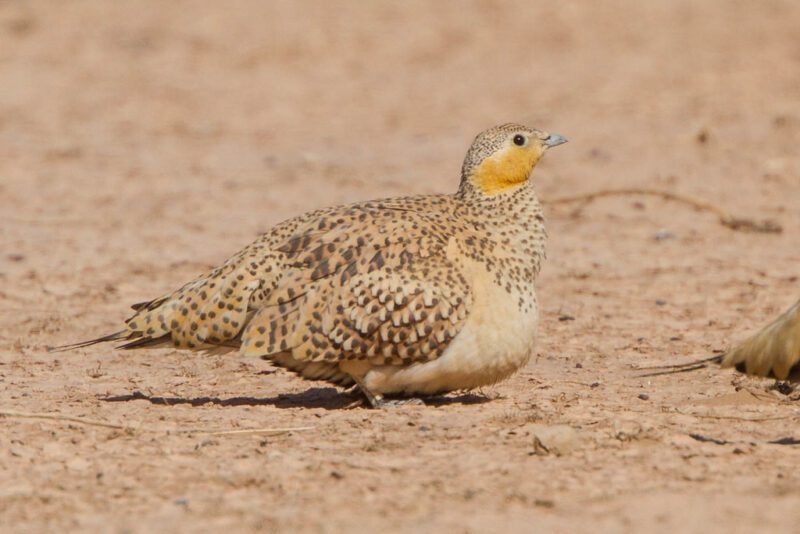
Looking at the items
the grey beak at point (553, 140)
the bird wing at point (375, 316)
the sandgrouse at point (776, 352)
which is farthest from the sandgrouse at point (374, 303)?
the sandgrouse at point (776, 352)

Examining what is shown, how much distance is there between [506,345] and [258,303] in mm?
1141

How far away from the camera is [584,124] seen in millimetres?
16078

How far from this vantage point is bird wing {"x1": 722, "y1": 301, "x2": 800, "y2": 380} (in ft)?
19.7

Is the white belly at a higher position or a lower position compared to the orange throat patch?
lower

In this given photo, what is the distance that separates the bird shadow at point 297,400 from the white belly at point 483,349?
13.4 inches

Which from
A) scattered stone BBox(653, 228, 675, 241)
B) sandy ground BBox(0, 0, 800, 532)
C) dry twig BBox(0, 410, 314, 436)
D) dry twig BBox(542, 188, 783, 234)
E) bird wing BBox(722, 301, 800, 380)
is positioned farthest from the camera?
dry twig BBox(542, 188, 783, 234)

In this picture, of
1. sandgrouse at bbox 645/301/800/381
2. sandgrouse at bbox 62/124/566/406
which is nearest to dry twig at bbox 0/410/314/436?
sandgrouse at bbox 62/124/566/406

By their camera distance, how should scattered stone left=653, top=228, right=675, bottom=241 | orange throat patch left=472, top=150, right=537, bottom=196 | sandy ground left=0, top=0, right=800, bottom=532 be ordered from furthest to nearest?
scattered stone left=653, top=228, right=675, bottom=241 < orange throat patch left=472, top=150, right=537, bottom=196 < sandy ground left=0, top=0, right=800, bottom=532

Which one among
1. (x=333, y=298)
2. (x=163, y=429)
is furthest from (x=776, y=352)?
(x=163, y=429)

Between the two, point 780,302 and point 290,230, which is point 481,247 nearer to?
point 290,230

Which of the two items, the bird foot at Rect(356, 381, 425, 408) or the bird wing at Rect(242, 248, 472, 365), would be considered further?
the bird foot at Rect(356, 381, 425, 408)

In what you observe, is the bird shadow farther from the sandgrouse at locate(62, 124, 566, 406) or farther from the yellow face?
the yellow face

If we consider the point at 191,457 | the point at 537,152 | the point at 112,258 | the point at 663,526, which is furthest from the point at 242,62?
the point at 663,526

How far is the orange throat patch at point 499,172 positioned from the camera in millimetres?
7348
